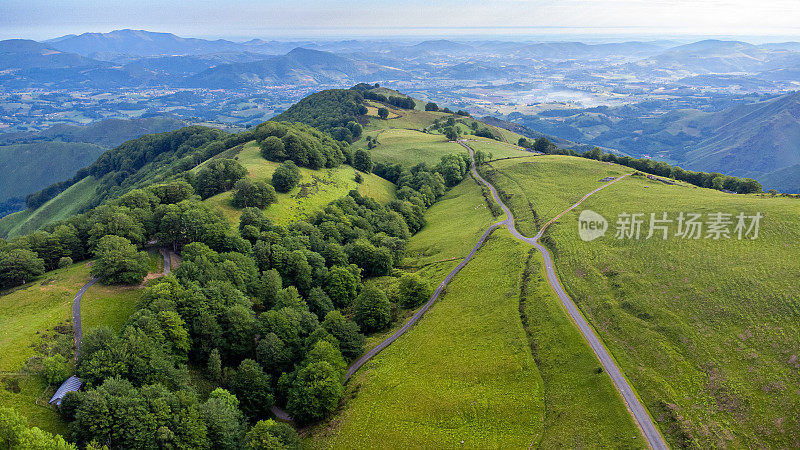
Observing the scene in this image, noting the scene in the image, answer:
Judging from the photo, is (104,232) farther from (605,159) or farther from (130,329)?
(605,159)

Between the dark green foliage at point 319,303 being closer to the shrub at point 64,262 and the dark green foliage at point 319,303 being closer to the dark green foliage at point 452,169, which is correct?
the shrub at point 64,262

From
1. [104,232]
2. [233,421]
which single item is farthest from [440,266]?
[104,232]

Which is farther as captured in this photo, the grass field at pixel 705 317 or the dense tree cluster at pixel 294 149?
the dense tree cluster at pixel 294 149

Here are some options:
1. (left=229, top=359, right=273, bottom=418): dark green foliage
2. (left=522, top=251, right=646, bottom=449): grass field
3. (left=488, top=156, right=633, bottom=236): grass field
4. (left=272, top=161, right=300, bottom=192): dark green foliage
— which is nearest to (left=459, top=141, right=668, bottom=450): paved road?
(left=522, top=251, right=646, bottom=449): grass field

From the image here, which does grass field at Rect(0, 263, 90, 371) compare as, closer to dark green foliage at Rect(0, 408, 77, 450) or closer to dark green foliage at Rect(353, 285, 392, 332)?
dark green foliage at Rect(0, 408, 77, 450)

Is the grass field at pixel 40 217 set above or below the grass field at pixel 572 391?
below

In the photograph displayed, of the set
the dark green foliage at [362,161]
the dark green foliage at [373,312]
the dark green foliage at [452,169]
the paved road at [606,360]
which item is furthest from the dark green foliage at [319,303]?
the dark green foliage at [362,161]
